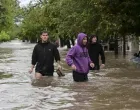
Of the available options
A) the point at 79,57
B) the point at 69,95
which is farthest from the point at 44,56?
the point at 69,95

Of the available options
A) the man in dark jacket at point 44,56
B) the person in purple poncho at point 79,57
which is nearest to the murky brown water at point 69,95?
the man in dark jacket at point 44,56

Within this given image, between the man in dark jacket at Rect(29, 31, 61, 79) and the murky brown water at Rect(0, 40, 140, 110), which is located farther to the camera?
the man in dark jacket at Rect(29, 31, 61, 79)

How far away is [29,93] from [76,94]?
127cm

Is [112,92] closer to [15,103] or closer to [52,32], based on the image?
[15,103]

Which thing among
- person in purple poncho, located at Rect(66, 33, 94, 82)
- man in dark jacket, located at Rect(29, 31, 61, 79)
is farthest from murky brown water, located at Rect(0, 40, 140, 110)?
person in purple poncho, located at Rect(66, 33, 94, 82)

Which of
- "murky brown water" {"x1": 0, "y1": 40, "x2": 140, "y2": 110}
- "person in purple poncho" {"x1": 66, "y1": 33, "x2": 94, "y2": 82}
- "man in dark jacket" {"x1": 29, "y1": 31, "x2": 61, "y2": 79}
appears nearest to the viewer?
"murky brown water" {"x1": 0, "y1": 40, "x2": 140, "y2": 110}

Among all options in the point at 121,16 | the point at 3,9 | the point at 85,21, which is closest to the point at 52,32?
the point at 3,9

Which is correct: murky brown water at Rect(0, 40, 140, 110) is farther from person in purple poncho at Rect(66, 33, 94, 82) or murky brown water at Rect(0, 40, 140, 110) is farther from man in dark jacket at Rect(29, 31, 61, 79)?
person in purple poncho at Rect(66, 33, 94, 82)

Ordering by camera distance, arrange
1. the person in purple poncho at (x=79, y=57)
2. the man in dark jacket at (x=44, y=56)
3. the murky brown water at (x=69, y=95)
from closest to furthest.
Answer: the murky brown water at (x=69, y=95) → the person in purple poncho at (x=79, y=57) → the man in dark jacket at (x=44, y=56)

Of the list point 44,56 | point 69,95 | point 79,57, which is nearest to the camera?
point 69,95

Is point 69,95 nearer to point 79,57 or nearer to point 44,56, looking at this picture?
point 79,57

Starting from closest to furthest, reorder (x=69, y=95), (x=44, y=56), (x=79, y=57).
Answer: (x=69, y=95)
(x=79, y=57)
(x=44, y=56)

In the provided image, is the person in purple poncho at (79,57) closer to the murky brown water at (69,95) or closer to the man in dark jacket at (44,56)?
the murky brown water at (69,95)

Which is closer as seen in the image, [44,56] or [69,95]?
[69,95]
